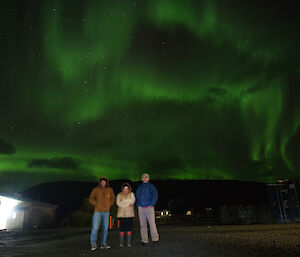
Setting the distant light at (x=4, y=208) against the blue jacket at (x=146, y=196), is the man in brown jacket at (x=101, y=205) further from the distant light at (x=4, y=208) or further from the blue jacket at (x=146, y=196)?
the distant light at (x=4, y=208)

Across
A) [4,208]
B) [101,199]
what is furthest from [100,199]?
[4,208]

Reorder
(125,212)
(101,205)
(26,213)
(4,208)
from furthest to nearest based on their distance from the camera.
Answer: (26,213)
(4,208)
(125,212)
(101,205)

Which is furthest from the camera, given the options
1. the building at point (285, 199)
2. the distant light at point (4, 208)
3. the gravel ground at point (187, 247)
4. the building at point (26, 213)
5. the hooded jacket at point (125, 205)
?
the building at point (285, 199)

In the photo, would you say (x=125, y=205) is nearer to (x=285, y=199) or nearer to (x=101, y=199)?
(x=101, y=199)

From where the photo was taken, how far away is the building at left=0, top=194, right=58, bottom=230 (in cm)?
2401

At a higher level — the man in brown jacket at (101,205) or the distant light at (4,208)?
the distant light at (4,208)

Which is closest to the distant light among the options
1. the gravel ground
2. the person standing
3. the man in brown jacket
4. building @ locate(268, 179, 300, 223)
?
the gravel ground

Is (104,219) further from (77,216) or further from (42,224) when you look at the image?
(42,224)

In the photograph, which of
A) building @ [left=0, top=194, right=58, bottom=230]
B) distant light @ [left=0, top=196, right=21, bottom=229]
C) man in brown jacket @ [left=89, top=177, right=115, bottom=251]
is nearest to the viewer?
man in brown jacket @ [left=89, top=177, right=115, bottom=251]

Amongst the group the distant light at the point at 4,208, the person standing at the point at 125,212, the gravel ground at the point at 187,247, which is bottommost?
the gravel ground at the point at 187,247

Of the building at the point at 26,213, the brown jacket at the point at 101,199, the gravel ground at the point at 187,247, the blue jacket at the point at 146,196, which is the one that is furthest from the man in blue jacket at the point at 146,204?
the building at the point at 26,213

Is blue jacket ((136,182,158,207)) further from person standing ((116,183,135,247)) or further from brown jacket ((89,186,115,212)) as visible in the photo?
brown jacket ((89,186,115,212))

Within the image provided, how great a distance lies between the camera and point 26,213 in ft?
99.7

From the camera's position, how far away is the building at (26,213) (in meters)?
24.0
